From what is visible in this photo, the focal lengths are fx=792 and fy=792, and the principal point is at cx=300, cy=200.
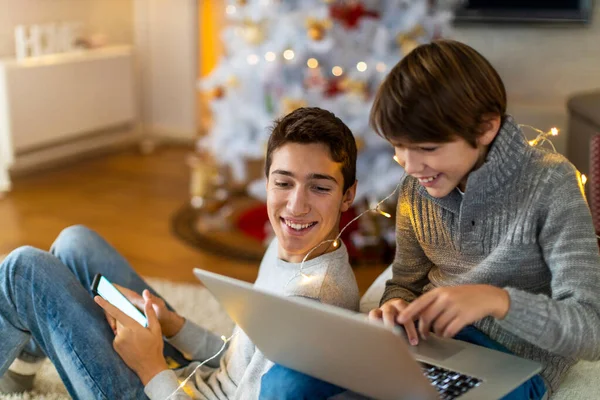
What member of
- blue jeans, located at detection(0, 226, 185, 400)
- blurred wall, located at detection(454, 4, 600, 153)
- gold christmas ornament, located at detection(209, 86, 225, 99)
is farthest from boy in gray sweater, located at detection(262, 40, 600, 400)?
blurred wall, located at detection(454, 4, 600, 153)

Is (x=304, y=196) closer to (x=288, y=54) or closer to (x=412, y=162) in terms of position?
(x=412, y=162)

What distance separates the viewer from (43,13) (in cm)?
425

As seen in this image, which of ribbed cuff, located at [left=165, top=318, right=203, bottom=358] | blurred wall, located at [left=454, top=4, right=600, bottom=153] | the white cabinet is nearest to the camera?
ribbed cuff, located at [left=165, top=318, right=203, bottom=358]

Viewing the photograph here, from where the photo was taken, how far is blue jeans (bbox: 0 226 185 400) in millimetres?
1398

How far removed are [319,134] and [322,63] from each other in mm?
1830

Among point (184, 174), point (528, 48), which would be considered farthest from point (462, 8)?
point (184, 174)

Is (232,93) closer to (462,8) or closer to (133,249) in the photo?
(133,249)

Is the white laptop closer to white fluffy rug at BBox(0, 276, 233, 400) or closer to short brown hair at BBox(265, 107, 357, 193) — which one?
short brown hair at BBox(265, 107, 357, 193)

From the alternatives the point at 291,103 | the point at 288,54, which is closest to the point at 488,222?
the point at 291,103

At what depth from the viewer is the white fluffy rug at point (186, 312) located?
1.83 meters

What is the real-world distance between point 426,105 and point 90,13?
3.89 m

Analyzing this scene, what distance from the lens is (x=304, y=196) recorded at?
135 centimetres

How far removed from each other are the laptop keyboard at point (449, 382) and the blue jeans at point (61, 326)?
0.55 meters

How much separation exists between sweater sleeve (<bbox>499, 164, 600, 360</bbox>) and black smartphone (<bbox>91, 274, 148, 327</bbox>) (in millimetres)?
740
